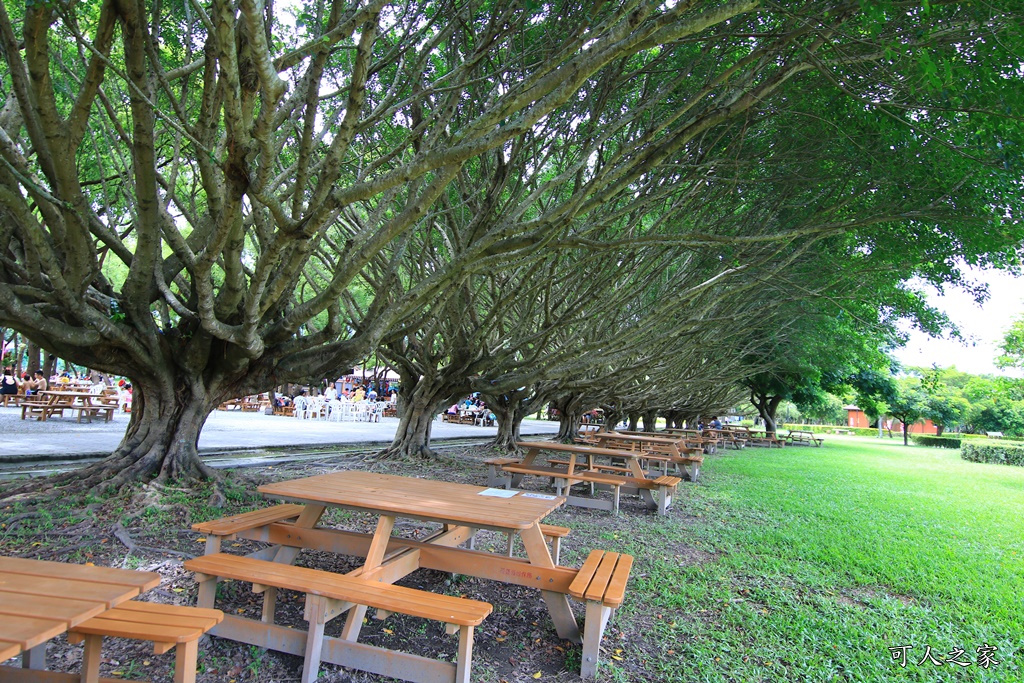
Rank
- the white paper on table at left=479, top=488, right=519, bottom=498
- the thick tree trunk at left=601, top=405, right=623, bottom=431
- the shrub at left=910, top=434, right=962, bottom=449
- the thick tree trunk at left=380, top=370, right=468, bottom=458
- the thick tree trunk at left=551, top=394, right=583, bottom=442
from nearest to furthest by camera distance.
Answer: the white paper on table at left=479, top=488, right=519, bottom=498 < the thick tree trunk at left=380, top=370, right=468, bottom=458 < the thick tree trunk at left=551, top=394, right=583, bottom=442 < the thick tree trunk at left=601, top=405, right=623, bottom=431 < the shrub at left=910, top=434, right=962, bottom=449

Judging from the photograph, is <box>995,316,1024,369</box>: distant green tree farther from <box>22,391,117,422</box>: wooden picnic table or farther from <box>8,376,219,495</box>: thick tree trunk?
<box>22,391,117,422</box>: wooden picnic table

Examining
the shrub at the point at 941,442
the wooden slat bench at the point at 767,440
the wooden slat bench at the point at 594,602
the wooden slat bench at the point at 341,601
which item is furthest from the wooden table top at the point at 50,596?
the shrub at the point at 941,442

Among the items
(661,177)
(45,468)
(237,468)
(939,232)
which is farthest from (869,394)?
(45,468)

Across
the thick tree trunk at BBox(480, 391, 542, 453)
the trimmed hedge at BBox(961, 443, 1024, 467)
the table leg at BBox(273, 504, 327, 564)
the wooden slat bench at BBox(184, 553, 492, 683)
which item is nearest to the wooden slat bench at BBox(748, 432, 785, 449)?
the trimmed hedge at BBox(961, 443, 1024, 467)

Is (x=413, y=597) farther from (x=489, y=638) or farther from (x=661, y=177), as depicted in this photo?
(x=661, y=177)

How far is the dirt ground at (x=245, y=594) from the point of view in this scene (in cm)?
310

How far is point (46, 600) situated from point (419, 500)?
2188 millimetres

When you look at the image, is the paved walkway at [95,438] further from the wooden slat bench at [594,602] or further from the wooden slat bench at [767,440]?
the wooden slat bench at [767,440]

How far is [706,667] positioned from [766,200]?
8301mm

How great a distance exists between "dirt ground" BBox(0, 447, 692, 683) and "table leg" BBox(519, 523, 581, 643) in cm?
8

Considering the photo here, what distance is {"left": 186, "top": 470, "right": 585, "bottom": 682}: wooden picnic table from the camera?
3057 millimetres

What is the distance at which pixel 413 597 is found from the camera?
2971 millimetres

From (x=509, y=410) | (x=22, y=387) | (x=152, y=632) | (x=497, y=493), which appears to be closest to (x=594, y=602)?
(x=497, y=493)

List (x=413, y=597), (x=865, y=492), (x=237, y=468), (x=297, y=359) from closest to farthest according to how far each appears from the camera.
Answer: (x=413, y=597), (x=297, y=359), (x=237, y=468), (x=865, y=492)
